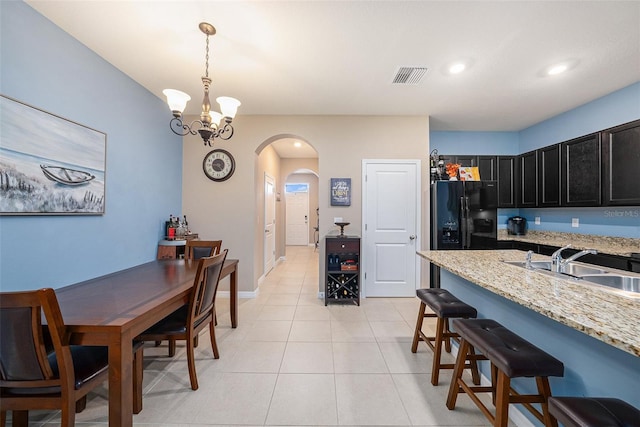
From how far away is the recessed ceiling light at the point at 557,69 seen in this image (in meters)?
2.41

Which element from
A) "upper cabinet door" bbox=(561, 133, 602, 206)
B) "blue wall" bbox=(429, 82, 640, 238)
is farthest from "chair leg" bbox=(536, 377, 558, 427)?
"blue wall" bbox=(429, 82, 640, 238)

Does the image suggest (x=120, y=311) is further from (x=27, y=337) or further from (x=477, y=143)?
(x=477, y=143)

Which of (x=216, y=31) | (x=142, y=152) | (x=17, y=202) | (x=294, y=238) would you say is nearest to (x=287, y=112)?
(x=216, y=31)

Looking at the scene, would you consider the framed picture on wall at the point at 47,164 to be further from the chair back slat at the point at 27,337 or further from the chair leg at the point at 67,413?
the chair leg at the point at 67,413

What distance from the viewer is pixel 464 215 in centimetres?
348

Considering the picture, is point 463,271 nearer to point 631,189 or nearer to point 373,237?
point 373,237

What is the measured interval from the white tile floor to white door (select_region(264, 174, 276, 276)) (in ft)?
5.94

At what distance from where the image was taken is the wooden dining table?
1200 millimetres

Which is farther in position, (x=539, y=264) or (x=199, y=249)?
(x=199, y=249)

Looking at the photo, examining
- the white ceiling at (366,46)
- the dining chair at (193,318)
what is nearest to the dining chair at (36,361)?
the dining chair at (193,318)

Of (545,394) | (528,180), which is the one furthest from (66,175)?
(528,180)

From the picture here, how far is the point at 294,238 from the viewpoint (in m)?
9.25

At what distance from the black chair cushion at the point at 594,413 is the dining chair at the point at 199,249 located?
2804 mm

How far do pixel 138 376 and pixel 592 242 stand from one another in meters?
5.15
